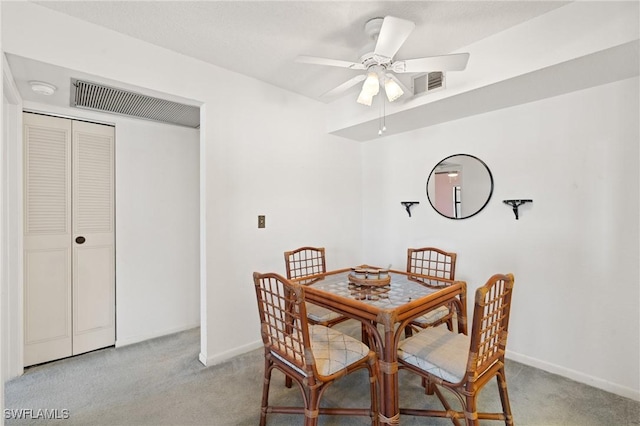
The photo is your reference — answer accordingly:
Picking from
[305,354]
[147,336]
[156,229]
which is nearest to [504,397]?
[305,354]

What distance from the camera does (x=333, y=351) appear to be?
1.65 m

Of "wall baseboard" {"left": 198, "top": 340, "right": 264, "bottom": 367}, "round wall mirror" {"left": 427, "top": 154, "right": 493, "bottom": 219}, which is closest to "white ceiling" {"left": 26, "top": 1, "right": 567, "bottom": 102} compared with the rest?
"round wall mirror" {"left": 427, "top": 154, "right": 493, "bottom": 219}

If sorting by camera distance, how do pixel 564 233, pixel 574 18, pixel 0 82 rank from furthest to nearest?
pixel 564 233 → pixel 574 18 → pixel 0 82

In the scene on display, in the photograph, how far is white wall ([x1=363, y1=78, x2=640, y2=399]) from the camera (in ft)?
6.79

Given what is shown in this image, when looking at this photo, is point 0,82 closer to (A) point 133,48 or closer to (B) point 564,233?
(A) point 133,48

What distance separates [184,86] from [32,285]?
205cm

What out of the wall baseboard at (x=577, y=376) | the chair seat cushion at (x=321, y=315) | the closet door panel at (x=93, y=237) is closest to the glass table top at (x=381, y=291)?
the chair seat cushion at (x=321, y=315)

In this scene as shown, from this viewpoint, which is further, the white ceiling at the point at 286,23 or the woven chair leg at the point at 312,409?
the white ceiling at the point at 286,23

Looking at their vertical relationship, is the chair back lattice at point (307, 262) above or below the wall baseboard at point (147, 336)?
above

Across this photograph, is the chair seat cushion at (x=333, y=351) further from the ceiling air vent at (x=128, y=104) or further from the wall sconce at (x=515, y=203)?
the ceiling air vent at (x=128, y=104)

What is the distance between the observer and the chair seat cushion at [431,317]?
2150mm

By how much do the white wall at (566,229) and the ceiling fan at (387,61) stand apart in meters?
1.17

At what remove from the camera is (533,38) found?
1.96 meters

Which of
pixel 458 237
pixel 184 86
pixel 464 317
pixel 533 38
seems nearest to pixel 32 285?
pixel 184 86
